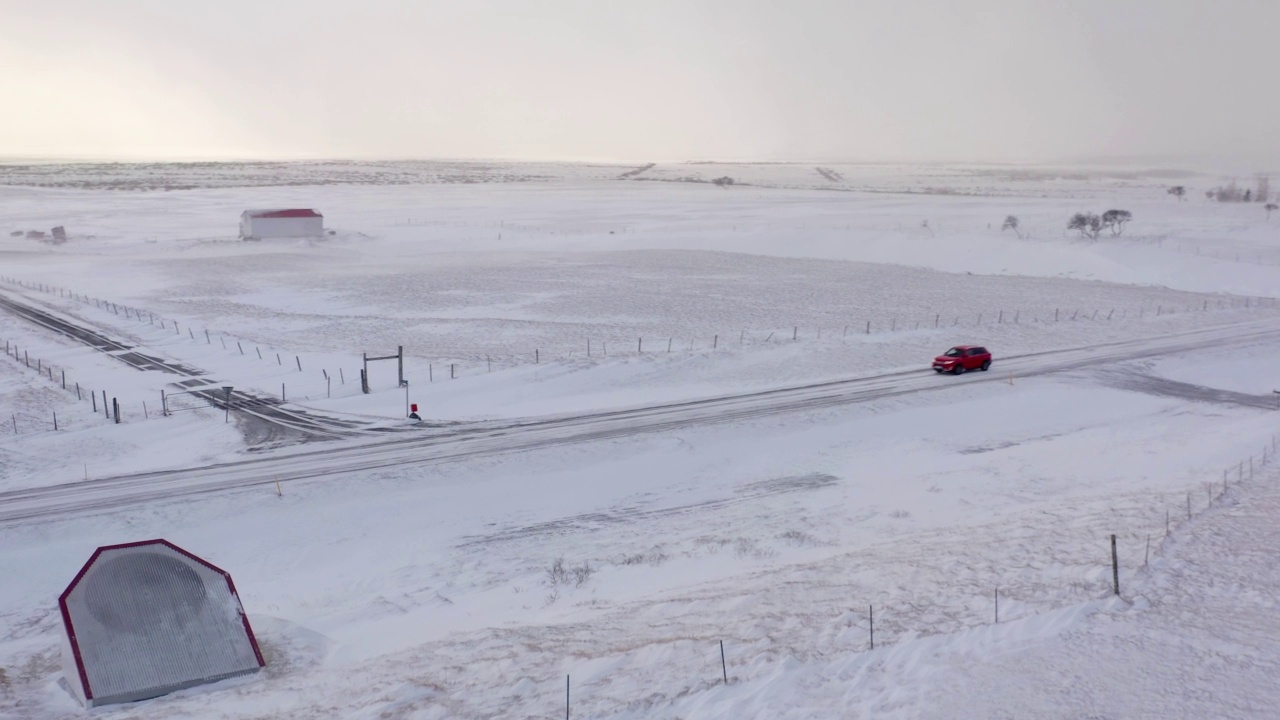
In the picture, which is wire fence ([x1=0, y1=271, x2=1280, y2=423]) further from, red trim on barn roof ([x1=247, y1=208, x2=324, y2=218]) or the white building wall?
red trim on barn roof ([x1=247, y1=208, x2=324, y2=218])

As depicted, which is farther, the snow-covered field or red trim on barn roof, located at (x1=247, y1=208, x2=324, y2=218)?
red trim on barn roof, located at (x1=247, y1=208, x2=324, y2=218)

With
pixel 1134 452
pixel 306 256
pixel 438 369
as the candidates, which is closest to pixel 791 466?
pixel 1134 452

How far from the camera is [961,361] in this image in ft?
126

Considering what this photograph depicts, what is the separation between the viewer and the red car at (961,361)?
126ft

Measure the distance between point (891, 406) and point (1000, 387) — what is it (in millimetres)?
5313

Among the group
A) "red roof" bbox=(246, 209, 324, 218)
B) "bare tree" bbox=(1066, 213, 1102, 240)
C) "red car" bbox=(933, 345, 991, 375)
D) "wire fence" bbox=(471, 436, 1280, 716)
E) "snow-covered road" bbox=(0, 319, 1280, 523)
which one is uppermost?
"red roof" bbox=(246, 209, 324, 218)

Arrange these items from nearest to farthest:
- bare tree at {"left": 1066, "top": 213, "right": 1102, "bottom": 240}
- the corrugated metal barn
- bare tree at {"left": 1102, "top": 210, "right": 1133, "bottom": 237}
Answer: the corrugated metal barn, bare tree at {"left": 1066, "top": 213, "right": 1102, "bottom": 240}, bare tree at {"left": 1102, "top": 210, "right": 1133, "bottom": 237}

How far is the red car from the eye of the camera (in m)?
38.4

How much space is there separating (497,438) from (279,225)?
65.9 meters

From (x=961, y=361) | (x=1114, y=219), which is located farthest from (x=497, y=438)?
(x=1114, y=219)

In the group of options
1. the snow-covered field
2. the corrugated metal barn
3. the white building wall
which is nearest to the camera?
the snow-covered field

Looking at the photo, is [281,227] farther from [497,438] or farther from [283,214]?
[497,438]

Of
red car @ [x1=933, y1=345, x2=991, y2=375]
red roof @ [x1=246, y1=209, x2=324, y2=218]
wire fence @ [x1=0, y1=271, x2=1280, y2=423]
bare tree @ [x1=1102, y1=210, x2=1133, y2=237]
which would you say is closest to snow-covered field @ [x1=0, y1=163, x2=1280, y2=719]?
wire fence @ [x1=0, y1=271, x2=1280, y2=423]

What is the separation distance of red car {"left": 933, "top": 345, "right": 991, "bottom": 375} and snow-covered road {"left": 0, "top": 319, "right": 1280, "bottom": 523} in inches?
22.6
